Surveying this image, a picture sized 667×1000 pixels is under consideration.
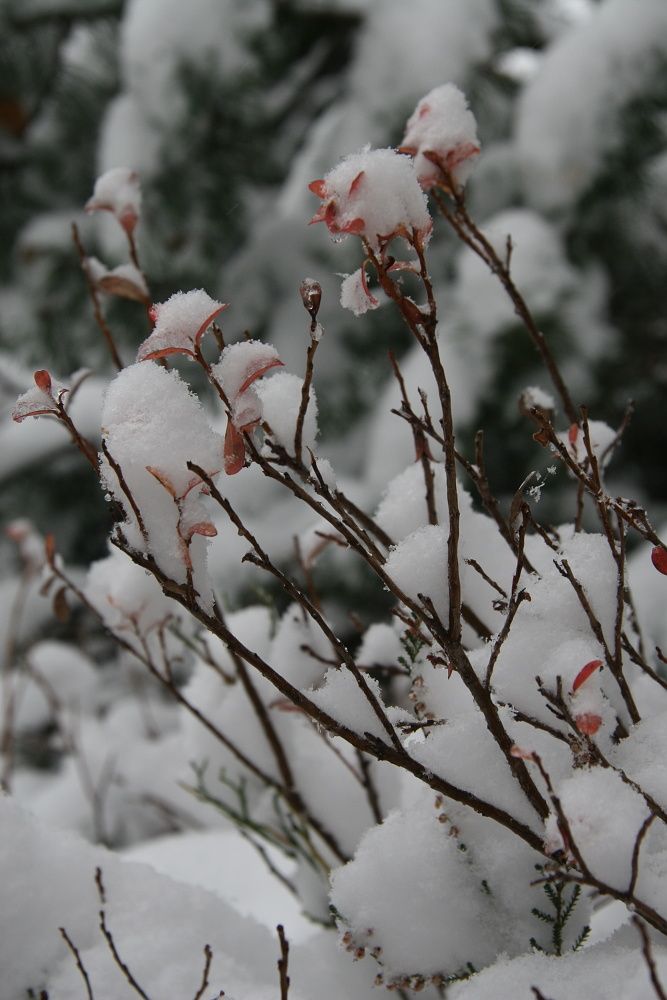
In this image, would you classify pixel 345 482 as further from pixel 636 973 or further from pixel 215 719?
pixel 636 973

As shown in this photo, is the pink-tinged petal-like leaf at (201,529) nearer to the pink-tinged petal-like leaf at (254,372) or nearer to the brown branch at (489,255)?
the pink-tinged petal-like leaf at (254,372)

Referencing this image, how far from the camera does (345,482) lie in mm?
2486

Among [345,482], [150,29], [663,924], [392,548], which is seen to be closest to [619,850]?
[663,924]

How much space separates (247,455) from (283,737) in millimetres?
612

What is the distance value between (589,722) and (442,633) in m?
0.12

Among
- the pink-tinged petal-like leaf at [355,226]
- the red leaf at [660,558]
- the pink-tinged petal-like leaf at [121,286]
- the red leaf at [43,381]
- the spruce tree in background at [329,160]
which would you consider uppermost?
the spruce tree in background at [329,160]

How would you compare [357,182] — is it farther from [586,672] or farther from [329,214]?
[586,672]

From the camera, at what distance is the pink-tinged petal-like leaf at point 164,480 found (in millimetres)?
572

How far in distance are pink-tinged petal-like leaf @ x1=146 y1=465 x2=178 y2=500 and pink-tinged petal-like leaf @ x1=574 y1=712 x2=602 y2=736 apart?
1.05ft

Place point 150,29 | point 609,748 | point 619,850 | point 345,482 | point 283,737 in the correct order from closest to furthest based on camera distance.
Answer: point 619,850 → point 609,748 → point 283,737 → point 150,29 → point 345,482

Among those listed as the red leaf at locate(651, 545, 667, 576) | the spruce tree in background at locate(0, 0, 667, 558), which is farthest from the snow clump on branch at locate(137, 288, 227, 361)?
the spruce tree in background at locate(0, 0, 667, 558)

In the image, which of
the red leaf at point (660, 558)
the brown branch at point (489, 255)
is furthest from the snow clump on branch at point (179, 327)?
the red leaf at point (660, 558)

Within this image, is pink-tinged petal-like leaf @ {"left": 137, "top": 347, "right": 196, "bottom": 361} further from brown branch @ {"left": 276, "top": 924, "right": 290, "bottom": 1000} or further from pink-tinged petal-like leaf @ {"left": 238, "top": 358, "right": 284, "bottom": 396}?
brown branch @ {"left": 276, "top": 924, "right": 290, "bottom": 1000}

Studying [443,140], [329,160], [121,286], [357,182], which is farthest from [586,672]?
[329,160]
